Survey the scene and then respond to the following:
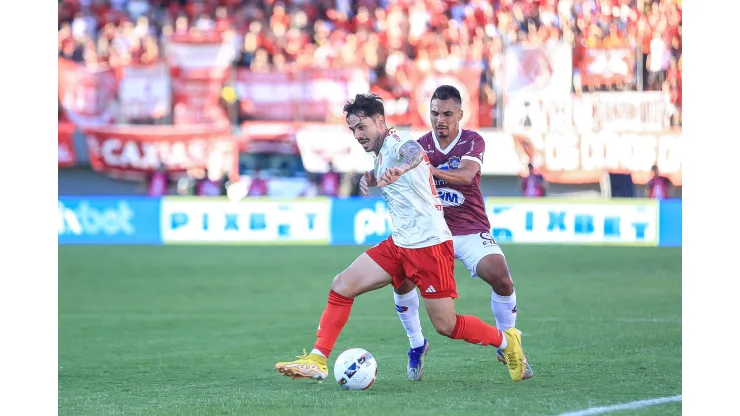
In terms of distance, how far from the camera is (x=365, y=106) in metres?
6.20

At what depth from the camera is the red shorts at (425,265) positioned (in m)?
6.33

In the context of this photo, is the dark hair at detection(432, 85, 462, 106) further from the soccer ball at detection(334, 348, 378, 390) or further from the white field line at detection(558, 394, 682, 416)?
the white field line at detection(558, 394, 682, 416)

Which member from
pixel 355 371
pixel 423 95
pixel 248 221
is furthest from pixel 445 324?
pixel 423 95

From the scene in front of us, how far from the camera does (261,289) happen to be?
13.0 m

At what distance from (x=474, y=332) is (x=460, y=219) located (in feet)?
3.76

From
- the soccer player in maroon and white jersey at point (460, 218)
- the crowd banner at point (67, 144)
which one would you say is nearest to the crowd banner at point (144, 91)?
the crowd banner at point (67, 144)

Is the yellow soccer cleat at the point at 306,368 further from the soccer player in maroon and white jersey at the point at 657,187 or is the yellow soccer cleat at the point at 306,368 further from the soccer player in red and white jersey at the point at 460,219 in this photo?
the soccer player in maroon and white jersey at the point at 657,187

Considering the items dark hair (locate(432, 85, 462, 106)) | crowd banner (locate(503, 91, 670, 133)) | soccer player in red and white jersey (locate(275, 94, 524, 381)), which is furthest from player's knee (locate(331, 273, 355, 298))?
crowd banner (locate(503, 91, 670, 133))

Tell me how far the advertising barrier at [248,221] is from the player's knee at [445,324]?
12.1m

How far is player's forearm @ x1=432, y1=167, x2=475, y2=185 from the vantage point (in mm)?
6430

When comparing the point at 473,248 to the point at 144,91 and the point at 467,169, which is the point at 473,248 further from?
the point at 144,91

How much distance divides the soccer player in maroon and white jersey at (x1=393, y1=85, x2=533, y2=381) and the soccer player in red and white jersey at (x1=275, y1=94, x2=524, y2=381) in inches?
12.4
